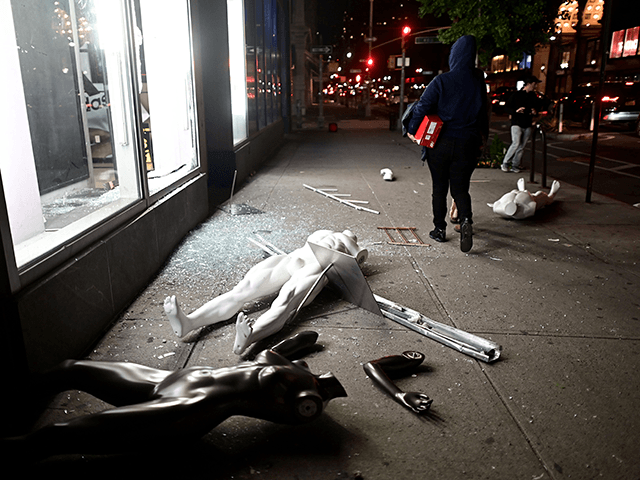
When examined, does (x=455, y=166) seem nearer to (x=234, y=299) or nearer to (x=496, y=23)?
(x=234, y=299)

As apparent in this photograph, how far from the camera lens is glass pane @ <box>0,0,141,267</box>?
12.4ft

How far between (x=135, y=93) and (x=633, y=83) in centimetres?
2346

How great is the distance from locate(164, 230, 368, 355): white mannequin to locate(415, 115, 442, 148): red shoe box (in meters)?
1.72

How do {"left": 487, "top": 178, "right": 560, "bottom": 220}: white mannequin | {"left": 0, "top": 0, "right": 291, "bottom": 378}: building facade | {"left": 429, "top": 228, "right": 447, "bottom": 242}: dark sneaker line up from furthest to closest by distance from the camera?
{"left": 487, "top": 178, "right": 560, "bottom": 220}: white mannequin, {"left": 429, "top": 228, "right": 447, "bottom": 242}: dark sneaker, {"left": 0, "top": 0, "right": 291, "bottom": 378}: building facade

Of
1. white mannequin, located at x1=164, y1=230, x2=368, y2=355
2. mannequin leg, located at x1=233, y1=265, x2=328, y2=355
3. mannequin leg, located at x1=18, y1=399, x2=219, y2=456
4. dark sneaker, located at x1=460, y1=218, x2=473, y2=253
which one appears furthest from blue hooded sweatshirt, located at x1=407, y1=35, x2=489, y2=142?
mannequin leg, located at x1=18, y1=399, x2=219, y2=456

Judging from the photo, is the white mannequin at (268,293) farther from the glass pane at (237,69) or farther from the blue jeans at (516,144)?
the blue jeans at (516,144)

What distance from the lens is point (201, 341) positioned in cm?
329

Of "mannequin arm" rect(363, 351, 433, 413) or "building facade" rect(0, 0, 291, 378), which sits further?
"building facade" rect(0, 0, 291, 378)

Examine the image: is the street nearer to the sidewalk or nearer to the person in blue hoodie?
the sidewalk

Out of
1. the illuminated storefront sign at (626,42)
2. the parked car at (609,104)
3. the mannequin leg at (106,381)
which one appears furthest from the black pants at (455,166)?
the illuminated storefront sign at (626,42)

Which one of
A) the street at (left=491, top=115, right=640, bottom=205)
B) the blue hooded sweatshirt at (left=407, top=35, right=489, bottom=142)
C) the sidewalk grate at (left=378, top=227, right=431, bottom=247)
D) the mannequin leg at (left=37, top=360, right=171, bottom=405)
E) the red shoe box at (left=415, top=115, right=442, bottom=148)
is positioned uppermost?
the blue hooded sweatshirt at (left=407, top=35, right=489, bottom=142)

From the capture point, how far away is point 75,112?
5027mm

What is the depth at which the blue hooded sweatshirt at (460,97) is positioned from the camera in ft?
17.0

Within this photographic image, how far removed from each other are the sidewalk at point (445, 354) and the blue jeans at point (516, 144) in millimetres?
4135
